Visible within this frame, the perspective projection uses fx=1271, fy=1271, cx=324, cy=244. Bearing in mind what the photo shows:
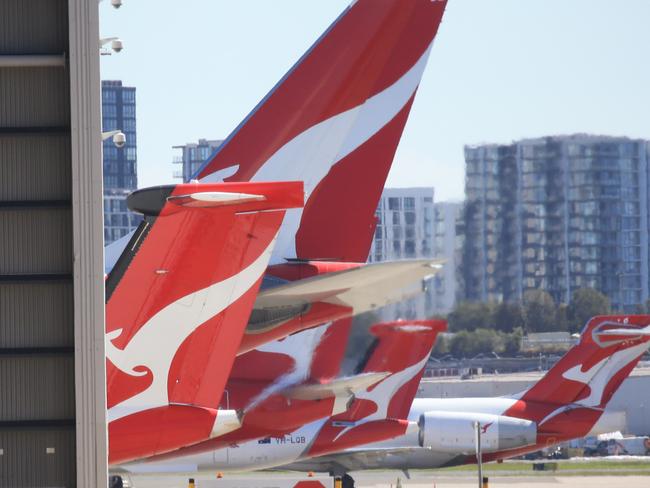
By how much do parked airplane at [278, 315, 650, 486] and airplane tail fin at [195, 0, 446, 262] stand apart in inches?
752

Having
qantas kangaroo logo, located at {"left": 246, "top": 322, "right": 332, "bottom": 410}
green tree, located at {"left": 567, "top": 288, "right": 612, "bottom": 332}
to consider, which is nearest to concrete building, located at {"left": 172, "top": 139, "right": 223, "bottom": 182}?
green tree, located at {"left": 567, "top": 288, "right": 612, "bottom": 332}

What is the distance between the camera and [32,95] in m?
10.7

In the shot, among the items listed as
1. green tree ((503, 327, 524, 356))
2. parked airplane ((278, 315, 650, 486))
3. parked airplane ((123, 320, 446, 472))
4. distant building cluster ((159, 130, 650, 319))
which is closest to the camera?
parked airplane ((123, 320, 446, 472))

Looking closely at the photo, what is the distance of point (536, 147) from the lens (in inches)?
2473

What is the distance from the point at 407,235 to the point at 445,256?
1272 cm

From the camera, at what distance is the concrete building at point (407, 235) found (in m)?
11.7

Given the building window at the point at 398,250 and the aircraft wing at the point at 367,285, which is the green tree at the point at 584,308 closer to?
the building window at the point at 398,250

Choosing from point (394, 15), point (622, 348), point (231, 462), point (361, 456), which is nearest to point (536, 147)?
point (622, 348)

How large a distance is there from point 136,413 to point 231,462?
1855 cm

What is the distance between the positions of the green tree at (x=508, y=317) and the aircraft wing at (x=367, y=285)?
30188 mm

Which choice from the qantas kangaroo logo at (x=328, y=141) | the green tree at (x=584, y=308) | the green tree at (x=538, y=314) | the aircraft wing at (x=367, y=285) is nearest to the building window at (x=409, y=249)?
the qantas kangaroo logo at (x=328, y=141)

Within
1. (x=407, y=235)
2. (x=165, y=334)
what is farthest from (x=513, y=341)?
(x=165, y=334)

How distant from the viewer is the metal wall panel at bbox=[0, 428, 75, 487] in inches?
413

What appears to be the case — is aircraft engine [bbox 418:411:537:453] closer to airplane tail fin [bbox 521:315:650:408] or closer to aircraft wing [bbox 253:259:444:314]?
airplane tail fin [bbox 521:315:650:408]
